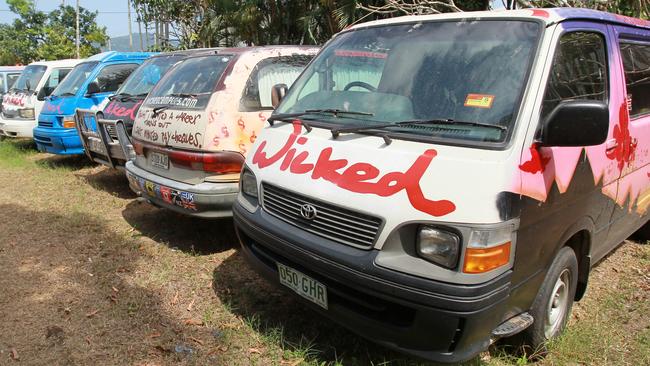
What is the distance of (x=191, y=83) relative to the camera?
4.64m

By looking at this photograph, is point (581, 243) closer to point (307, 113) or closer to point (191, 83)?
point (307, 113)

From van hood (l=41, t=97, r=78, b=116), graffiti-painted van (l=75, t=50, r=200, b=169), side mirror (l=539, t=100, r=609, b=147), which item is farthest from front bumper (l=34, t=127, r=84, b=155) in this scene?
side mirror (l=539, t=100, r=609, b=147)

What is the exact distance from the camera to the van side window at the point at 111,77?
319 inches

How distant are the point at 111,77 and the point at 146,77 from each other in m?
2.18

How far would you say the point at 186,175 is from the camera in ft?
13.8

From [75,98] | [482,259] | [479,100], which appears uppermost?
[479,100]

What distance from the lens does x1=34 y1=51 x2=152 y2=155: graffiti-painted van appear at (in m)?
7.81

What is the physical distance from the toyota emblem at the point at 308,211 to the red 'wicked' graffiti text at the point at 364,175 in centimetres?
16

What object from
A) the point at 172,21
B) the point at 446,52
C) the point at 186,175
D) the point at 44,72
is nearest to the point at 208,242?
the point at 186,175

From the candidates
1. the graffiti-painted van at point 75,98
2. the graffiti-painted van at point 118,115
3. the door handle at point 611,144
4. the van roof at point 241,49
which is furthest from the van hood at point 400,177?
the graffiti-painted van at point 75,98

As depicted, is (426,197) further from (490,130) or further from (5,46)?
(5,46)

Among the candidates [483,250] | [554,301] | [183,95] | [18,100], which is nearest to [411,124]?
[483,250]

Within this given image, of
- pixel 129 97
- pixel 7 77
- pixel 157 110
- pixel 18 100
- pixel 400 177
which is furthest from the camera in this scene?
pixel 7 77

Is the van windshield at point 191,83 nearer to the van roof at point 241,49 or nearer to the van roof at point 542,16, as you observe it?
the van roof at point 241,49
